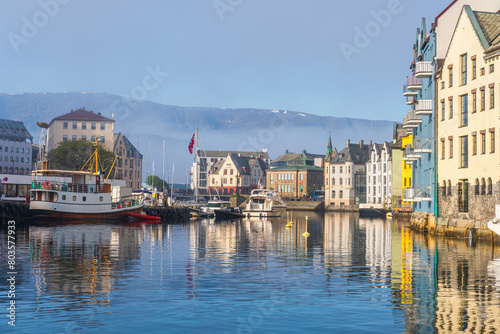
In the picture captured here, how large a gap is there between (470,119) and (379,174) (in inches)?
4788

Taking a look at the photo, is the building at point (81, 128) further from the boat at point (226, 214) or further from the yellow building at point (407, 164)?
the yellow building at point (407, 164)

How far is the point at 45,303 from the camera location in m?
22.7

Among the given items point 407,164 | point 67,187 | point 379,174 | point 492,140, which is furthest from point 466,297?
point 379,174

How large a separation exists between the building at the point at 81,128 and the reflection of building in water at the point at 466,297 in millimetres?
155057

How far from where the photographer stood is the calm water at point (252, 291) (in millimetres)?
19766

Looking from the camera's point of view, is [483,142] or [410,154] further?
[410,154]

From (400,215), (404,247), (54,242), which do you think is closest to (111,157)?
(400,215)

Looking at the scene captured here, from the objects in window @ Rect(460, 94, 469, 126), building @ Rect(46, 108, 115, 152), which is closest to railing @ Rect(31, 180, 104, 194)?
window @ Rect(460, 94, 469, 126)

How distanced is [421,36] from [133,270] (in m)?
59.6

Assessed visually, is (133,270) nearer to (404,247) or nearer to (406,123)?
(404,247)

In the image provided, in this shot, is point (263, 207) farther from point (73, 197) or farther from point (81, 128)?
point (81, 128)

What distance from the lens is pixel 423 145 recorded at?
2753 inches

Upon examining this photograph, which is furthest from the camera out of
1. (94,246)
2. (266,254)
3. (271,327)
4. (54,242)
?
(54,242)

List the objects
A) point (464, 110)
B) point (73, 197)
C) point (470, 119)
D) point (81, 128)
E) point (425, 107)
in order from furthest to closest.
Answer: point (81, 128) → point (73, 197) → point (425, 107) → point (464, 110) → point (470, 119)
